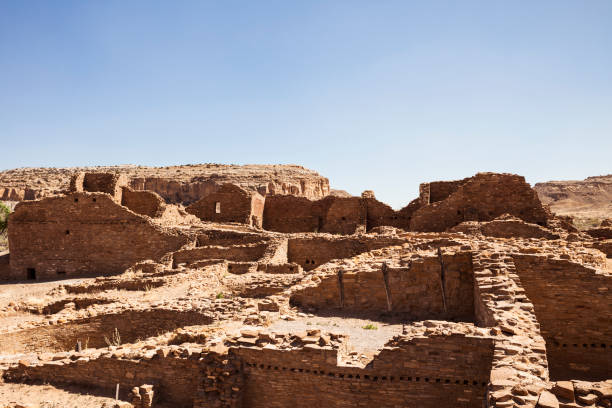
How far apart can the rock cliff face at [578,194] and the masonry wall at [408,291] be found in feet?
178

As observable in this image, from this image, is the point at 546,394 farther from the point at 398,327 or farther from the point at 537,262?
the point at 537,262

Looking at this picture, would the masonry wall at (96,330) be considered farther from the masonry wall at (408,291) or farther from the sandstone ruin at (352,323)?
the masonry wall at (408,291)

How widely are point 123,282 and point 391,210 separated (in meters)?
12.6

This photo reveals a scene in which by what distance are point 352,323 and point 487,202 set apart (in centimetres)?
1165

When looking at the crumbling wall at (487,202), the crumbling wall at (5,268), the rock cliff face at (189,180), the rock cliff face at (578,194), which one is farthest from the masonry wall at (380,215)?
the rock cliff face at (578,194)

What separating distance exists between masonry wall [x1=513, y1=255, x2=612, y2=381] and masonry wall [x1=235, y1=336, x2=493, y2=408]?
247cm

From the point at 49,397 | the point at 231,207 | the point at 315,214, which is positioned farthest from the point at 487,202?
the point at 49,397

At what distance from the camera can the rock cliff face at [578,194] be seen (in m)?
59.5

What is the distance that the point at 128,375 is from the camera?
757 centimetres

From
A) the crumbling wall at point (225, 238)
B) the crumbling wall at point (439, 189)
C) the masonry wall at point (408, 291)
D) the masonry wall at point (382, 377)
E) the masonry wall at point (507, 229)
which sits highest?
the crumbling wall at point (439, 189)

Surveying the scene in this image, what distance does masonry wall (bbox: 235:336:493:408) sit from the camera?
5.83 meters

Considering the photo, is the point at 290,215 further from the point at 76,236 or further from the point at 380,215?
the point at 76,236

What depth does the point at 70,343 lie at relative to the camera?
1074 cm

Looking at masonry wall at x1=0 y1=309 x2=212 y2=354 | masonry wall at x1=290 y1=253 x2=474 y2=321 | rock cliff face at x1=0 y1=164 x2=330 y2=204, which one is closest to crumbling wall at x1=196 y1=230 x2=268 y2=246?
masonry wall at x1=0 y1=309 x2=212 y2=354
